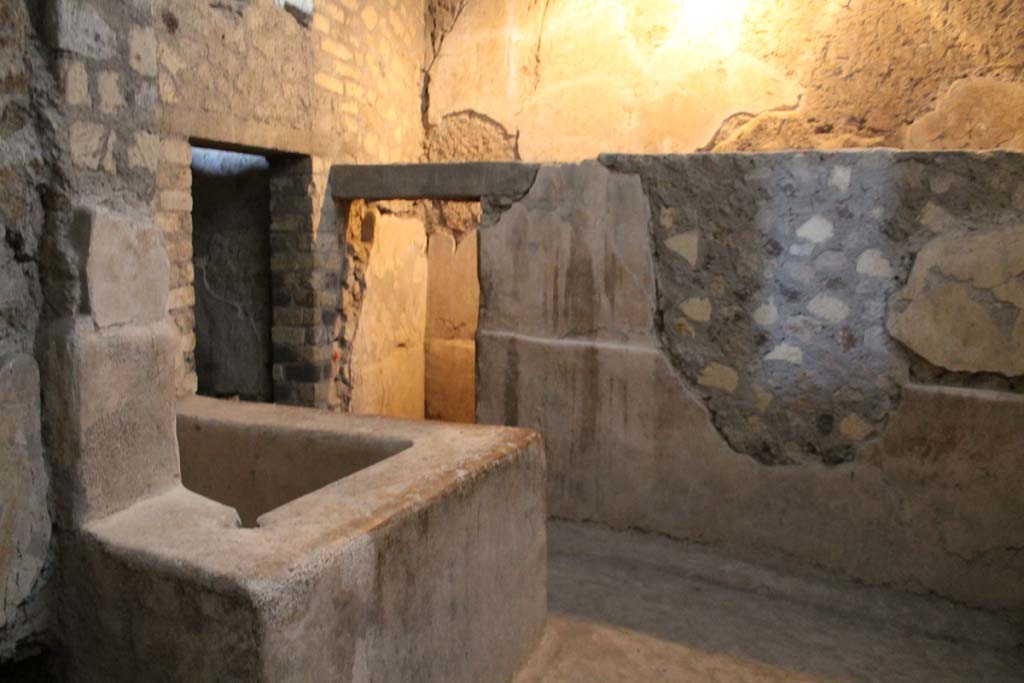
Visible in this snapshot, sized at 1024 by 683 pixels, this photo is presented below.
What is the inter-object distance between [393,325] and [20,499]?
361 cm

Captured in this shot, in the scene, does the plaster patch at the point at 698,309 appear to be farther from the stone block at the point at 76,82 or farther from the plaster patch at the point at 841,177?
the stone block at the point at 76,82

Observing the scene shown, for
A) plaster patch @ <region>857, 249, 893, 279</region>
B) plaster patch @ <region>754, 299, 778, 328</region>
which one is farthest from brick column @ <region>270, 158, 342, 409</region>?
plaster patch @ <region>857, 249, 893, 279</region>

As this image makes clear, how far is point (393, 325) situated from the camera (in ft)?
16.4

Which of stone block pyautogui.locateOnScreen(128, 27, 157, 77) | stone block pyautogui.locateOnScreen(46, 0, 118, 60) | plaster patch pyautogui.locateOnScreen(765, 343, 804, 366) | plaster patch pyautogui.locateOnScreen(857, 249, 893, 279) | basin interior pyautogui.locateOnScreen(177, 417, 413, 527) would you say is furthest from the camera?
plaster patch pyautogui.locateOnScreen(765, 343, 804, 366)

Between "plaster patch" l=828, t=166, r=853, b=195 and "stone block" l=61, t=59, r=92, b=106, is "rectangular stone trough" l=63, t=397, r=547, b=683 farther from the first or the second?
"plaster patch" l=828, t=166, r=853, b=195

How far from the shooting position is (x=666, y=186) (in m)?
2.89

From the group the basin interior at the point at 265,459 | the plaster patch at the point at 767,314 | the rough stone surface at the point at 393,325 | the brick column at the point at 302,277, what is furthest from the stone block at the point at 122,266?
the rough stone surface at the point at 393,325

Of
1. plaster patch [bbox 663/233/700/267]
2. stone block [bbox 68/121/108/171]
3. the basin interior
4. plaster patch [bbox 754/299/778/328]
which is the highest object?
stone block [bbox 68/121/108/171]

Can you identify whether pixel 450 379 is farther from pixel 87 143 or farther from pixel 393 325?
pixel 87 143

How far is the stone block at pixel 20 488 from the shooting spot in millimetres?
1386

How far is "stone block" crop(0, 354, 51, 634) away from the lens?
139 cm

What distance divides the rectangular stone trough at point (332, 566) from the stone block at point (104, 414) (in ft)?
0.19

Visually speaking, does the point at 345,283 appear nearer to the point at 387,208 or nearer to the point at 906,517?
the point at 387,208

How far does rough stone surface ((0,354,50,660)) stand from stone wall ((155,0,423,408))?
5.36 feet
